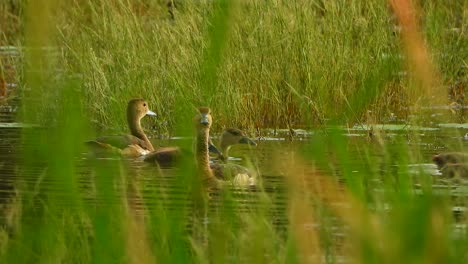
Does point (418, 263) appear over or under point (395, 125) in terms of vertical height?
under

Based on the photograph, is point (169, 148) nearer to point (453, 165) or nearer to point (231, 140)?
point (231, 140)

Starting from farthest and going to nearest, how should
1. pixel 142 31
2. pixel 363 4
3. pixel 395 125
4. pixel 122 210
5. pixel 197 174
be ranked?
pixel 363 4, pixel 142 31, pixel 395 125, pixel 122 210, pixel 197 174

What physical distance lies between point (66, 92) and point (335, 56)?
32.4 ft

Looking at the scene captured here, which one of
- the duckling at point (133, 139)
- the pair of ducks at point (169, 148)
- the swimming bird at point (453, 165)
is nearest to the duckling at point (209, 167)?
the pair of ducks at point (169, 148)

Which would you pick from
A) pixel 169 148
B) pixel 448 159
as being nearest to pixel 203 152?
pixel 169 148

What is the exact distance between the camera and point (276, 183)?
905cm

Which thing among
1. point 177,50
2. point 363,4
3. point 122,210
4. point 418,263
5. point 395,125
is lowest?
point 418,263

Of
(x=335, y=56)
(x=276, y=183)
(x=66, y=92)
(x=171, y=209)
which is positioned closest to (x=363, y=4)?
(x=335, y=56)

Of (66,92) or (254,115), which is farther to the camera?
(254,115)

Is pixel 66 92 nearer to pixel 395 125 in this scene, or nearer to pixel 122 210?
pixel 122 210

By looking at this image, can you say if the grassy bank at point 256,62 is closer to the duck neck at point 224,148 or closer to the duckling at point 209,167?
the duck neck at point 224,148

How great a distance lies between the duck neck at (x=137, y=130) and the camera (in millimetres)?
12010

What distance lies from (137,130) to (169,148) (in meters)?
2.31

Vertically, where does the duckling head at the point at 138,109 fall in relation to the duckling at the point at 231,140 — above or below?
above
